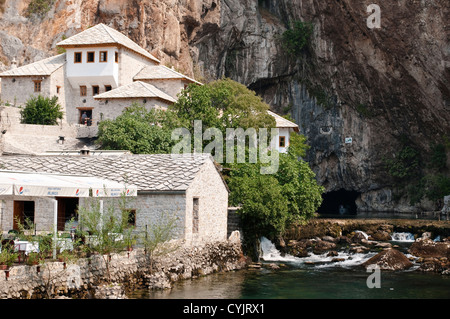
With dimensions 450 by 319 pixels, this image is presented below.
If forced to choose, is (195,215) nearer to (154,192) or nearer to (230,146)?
(154,192)

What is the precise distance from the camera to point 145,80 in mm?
49562

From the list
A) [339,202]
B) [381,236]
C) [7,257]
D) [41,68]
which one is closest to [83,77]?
[41,68]

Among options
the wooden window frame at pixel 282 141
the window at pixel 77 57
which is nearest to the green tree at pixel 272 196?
the wooden window frame at pixel 282 141

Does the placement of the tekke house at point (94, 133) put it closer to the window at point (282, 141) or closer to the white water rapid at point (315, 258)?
the window at point (282, 141)

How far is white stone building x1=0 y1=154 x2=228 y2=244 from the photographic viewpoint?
23.7m

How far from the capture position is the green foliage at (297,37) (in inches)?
2630

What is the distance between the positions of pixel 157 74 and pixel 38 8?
53.0 ft

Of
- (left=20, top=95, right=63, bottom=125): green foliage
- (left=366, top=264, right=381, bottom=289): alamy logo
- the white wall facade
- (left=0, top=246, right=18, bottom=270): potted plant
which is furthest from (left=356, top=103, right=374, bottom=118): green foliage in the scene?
(left=0, top=246, right=18, bottom=270): potted plant

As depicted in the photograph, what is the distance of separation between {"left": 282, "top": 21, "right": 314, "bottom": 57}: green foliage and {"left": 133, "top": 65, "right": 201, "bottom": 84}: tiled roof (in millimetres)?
21839

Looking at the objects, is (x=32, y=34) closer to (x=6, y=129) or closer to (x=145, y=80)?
(x=145, y=80)

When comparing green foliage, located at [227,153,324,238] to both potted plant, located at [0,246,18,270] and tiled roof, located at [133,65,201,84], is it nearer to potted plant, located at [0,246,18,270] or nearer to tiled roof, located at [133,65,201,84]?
potted plant, located at [0,246,18,270]

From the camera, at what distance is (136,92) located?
4466 cm

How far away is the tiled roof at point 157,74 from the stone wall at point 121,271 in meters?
24.3
